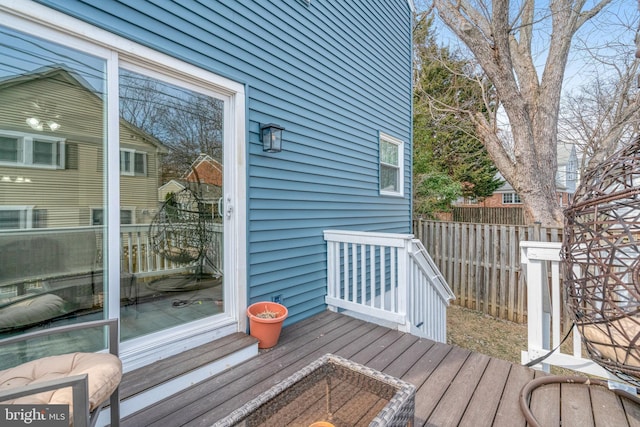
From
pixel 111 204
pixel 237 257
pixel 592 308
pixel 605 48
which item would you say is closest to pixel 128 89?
pixel 111 204

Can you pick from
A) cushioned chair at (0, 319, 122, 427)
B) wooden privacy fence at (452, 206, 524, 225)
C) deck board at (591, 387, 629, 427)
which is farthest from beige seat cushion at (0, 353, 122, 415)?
wooden privacy fence at (452, 206, 524, 225)

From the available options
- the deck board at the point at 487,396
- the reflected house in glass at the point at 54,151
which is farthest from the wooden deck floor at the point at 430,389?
the reflected house in glass at the point at 54,151

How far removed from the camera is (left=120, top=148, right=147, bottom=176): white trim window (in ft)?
7.76

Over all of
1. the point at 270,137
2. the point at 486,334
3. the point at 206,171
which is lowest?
the point at 486,334

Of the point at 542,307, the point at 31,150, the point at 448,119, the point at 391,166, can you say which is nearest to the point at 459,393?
the point at 542,307

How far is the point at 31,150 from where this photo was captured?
212 centimetres

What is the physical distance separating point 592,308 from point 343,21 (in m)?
4.26

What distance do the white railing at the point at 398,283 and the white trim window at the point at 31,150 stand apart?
8.45ft

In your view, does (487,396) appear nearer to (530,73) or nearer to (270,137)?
(270,137)

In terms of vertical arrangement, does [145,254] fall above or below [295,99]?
below

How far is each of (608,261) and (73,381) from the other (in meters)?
2.29

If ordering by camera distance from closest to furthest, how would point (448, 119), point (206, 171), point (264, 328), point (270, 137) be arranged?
point (264, 328) → point (206, 171) → point (270, 137) → point (448, 119)

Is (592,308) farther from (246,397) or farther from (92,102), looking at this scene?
(92,102)

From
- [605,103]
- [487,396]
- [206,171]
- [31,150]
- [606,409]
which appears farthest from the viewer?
[605,103]
